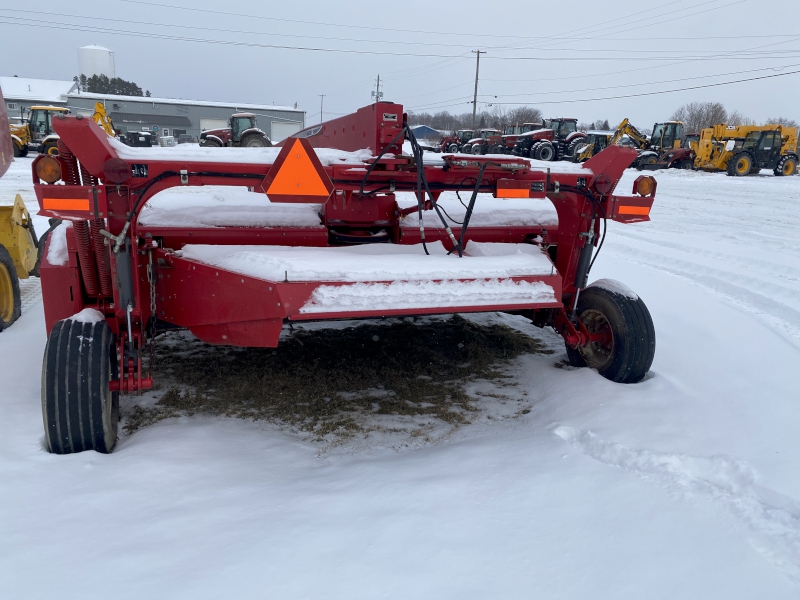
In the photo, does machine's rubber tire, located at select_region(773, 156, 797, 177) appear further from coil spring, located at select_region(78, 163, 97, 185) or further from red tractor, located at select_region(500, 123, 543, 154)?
coil spring, located at select_region(78, 163, 97, 185)

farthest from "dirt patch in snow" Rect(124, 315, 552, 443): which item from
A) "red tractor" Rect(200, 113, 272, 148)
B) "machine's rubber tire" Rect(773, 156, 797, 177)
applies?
"machine's rubber tire" Rect(773, 156, 797, 177)

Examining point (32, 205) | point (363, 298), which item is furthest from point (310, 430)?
point (32, 205)

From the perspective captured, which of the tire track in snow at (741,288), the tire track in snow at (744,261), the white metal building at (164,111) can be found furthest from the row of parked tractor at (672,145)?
the white metal building at (164,111)

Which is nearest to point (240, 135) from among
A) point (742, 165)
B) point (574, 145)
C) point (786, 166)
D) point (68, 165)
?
point (574, 145)

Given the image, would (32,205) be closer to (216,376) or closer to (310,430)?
(216,376)

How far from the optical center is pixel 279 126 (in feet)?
163

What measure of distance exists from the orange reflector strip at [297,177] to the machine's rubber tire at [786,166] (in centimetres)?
2539

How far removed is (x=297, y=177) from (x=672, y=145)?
95.5ft

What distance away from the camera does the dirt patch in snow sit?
3166 millimetres

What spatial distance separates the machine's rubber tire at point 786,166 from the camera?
22625 mm

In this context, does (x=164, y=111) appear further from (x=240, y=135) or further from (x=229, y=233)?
(x=229, y=233)

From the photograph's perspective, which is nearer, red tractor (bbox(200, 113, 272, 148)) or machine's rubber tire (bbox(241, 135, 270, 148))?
machine's rubber tire (bbox(241, 135, 270, 148))

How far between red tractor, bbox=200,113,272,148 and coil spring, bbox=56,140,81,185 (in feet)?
75.9

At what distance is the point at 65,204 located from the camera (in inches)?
99.5
